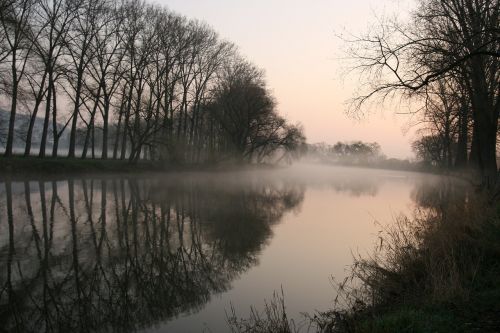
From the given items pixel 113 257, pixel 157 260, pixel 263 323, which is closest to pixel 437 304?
pixel 263 323

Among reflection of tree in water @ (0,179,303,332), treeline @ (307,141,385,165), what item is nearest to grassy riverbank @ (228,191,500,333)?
reflection of tree in water @ (0,179,303,332)

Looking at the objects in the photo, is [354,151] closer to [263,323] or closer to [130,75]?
[130,75]

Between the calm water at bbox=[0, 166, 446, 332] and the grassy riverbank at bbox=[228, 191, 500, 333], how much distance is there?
0.56 m

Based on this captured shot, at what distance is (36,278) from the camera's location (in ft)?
26.6

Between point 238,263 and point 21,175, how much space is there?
22.9 m

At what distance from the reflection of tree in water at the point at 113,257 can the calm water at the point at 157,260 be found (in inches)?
0.9

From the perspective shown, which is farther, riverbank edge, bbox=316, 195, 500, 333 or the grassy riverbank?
the grassy riverbank

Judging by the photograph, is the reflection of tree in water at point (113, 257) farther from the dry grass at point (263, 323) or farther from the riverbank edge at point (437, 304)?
the riverbank edge at point (437, 304)

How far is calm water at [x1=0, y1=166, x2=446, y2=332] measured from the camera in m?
6.88

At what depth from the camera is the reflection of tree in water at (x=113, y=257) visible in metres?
6.84

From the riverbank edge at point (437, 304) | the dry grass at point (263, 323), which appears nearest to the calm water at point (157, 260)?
the dry grass at point (263, 323)

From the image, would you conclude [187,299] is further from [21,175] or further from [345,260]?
[21,175]

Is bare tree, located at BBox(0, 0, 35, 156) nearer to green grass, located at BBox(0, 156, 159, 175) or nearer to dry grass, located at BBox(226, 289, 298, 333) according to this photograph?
green grass, located at BBox(0, 156, 159, 175)

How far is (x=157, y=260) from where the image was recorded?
10.0 m
